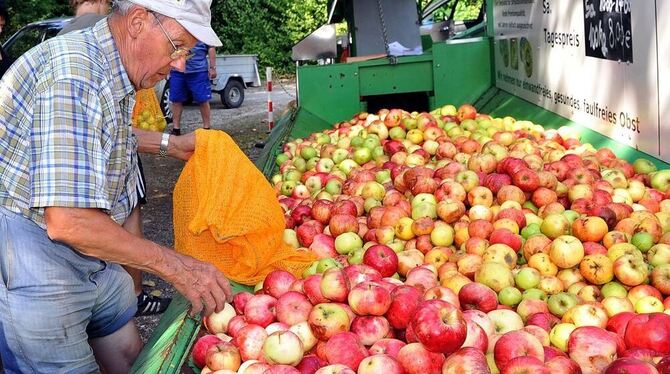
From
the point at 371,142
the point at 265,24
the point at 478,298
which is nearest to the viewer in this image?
the point at 478,298

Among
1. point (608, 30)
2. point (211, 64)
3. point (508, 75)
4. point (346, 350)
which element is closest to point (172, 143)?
point (346, 350)

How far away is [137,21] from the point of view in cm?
238

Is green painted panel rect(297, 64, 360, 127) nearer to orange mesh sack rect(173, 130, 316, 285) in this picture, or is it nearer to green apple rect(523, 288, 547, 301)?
orange mesh sack rect(173, 130, 316, 285)

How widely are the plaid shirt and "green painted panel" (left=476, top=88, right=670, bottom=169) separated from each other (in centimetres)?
297

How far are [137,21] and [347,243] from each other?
5.41 feet

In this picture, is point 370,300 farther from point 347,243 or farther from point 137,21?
point 137,21

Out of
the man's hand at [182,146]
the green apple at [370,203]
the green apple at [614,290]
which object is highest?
the man's hand at [182,146]

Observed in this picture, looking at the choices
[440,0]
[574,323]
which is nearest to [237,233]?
[574,323]

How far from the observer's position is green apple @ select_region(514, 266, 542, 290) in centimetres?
297

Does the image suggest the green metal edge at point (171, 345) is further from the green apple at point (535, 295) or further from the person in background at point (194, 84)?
the person in background at point (194, 84)

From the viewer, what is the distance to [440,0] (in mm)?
8984

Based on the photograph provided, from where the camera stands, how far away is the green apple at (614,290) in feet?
9.52

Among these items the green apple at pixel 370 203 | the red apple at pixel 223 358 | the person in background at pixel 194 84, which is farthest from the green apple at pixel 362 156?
the person in background at pixel 194 84

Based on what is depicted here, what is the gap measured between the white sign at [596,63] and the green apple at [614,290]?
4.08 feet
